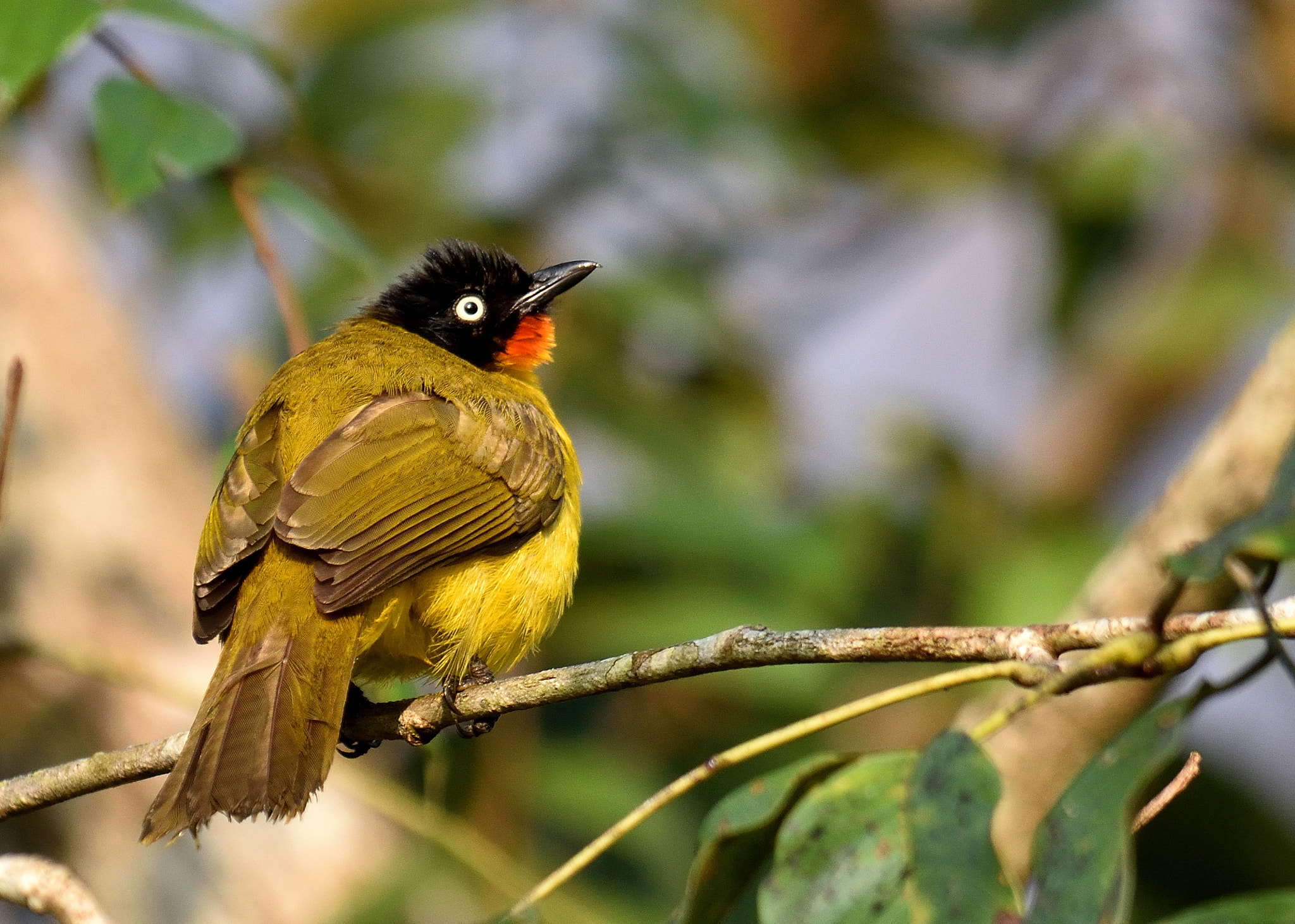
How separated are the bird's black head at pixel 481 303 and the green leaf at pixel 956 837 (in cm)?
235

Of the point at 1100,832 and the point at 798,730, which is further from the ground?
the point at 1100,832

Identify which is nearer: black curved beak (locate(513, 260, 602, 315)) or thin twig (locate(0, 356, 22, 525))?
thin twig (locate(0, 356, 22, 525))

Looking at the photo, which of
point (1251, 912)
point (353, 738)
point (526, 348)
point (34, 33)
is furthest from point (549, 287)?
point (1251, 912)

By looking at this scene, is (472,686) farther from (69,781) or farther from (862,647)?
(862,647)

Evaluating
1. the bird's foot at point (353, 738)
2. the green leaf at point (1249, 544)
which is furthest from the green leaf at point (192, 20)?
Result: the green leaf at point (1249, 544)

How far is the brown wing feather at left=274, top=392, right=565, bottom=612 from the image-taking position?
265 centimetres

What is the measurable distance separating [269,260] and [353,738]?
87cm

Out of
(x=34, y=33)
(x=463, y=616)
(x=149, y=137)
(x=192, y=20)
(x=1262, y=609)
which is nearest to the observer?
(x=1262, y=609)

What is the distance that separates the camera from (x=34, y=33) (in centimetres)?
227

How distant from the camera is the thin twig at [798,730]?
1604 mm

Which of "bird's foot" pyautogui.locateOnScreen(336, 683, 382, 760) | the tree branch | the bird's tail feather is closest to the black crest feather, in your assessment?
"bird's foot" pyautogui.locateOnScreen(336, 683, 382, 760)

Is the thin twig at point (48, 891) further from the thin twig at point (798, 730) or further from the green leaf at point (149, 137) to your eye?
the green leaf at point (149, 137)

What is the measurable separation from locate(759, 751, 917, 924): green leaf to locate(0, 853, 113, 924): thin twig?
89cm

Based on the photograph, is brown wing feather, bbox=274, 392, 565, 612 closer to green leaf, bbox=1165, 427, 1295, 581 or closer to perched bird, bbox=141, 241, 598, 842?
perched bird, bbox=141, 241, 598, 842
